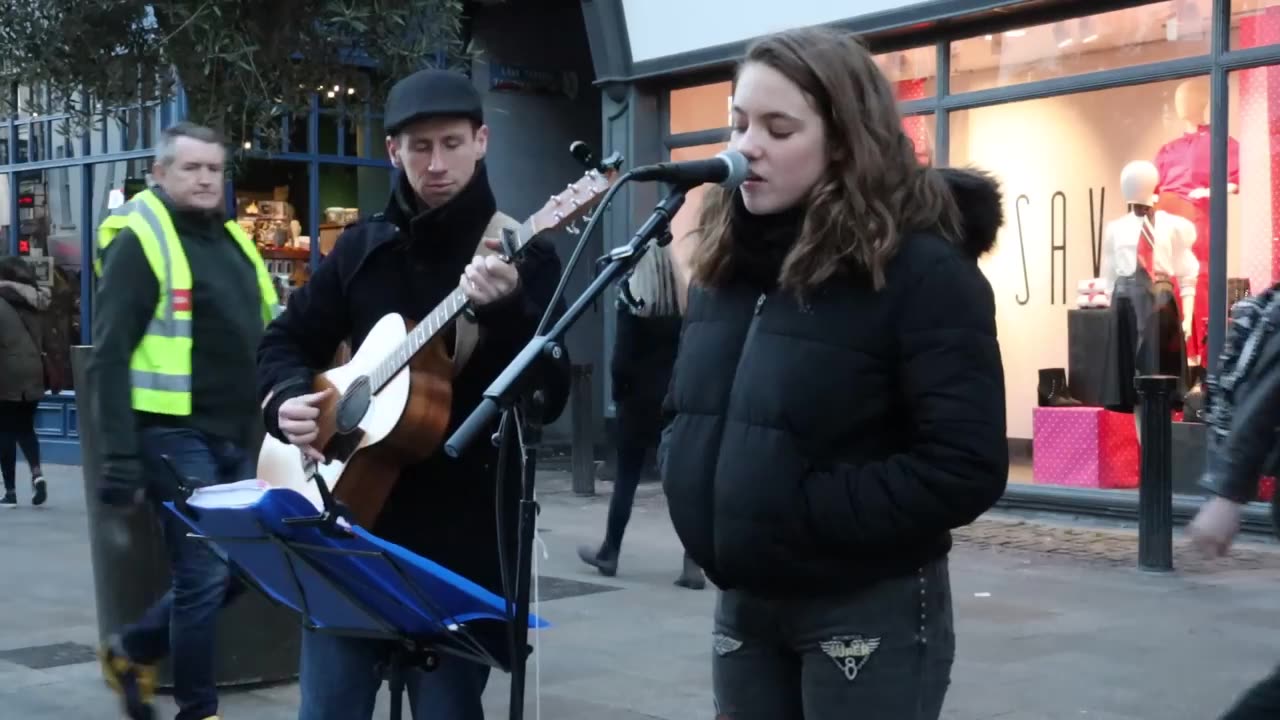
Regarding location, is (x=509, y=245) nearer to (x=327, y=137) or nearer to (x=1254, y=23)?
(x=1254, y=23)

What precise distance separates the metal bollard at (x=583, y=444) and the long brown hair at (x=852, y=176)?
406 inches

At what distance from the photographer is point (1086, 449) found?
38.0 ft

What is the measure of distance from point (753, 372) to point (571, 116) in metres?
14.9

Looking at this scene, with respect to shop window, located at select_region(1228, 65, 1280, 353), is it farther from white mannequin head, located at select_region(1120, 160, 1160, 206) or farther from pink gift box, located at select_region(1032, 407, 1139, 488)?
pink gift box, located at select_region(1032, 407, 1139, 488)

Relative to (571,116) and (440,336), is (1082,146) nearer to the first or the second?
(571,116)

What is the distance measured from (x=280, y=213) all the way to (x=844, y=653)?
→ 1466 centimetres

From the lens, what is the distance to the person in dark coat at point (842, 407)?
2.64 meters

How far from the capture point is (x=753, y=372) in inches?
108

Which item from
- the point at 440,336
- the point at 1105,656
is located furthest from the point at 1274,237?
the point at 440,336

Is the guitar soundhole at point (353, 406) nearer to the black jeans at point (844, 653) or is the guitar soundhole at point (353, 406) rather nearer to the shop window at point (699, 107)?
the black jeans at point (844, 653)

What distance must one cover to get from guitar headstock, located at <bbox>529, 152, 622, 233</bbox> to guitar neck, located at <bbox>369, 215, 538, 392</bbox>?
8 cm

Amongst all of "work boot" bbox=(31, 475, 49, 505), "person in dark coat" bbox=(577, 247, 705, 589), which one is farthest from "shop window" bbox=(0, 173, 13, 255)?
"person in dark coat" bbox=(577, 247, 705, 589)

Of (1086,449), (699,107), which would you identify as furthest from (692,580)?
(699,107)

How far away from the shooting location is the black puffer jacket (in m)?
2.63
